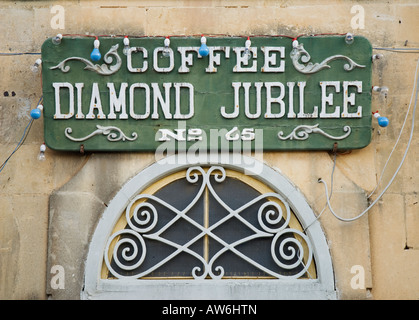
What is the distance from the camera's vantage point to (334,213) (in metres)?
8.97

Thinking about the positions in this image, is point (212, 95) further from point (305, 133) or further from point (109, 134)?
point (109, 134)

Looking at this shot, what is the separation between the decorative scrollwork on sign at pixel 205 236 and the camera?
29.3ft

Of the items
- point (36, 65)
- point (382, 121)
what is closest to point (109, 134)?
point (36, 65)

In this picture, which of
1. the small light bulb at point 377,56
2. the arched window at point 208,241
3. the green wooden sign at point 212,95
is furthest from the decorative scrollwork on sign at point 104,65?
the small light bulb at point 377,56

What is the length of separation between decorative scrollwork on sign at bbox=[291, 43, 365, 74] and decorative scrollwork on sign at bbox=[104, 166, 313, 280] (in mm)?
1383

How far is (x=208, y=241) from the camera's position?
902 cm

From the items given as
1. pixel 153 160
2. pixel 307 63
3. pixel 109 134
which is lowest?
pixel 153 160

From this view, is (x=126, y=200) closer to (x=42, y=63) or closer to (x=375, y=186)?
(x=42, y=63)

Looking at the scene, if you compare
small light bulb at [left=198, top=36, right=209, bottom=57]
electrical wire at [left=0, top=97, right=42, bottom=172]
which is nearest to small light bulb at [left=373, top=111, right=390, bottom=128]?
small light bulb at [left=198, top=36, right=209, bottom=57]

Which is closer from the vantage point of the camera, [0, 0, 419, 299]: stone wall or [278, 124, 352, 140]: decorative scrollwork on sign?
[0, 0, 419, 299]: stone wall

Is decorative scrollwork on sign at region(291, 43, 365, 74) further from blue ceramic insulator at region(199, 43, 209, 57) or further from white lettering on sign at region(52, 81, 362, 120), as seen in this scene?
blue ceramic insulator at region(199, 43, 209, 57)

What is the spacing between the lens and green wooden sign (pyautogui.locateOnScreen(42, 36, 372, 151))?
9.09 metres

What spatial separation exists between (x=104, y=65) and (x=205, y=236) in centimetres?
214
